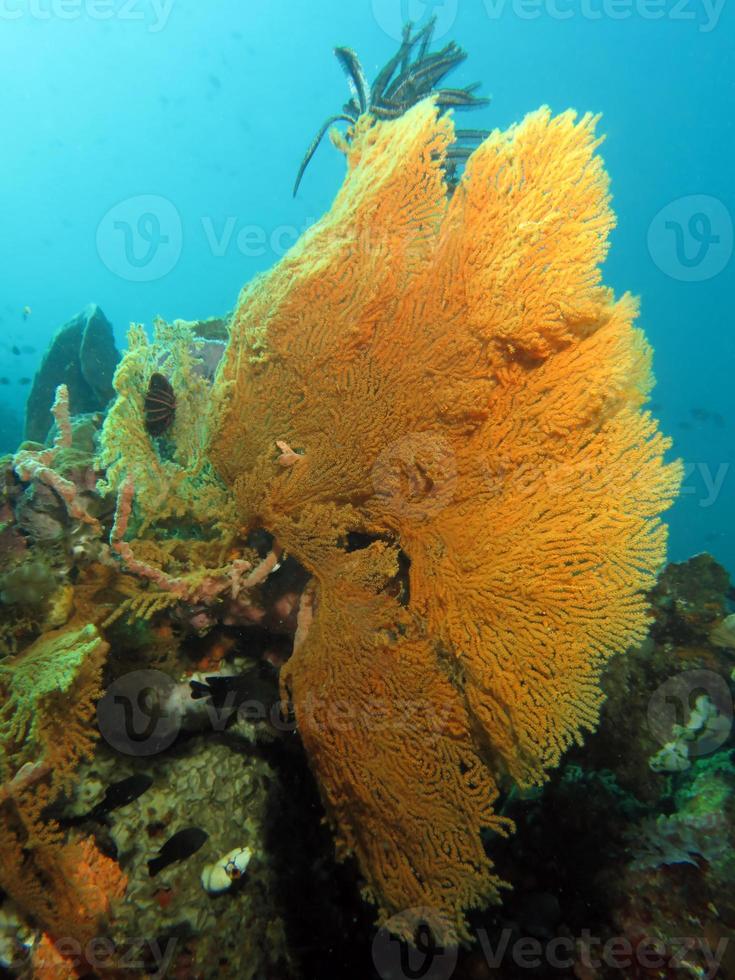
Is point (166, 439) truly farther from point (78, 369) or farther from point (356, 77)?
point (78, 369)

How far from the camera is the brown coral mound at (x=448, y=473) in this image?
2.79m

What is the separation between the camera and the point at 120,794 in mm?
3037

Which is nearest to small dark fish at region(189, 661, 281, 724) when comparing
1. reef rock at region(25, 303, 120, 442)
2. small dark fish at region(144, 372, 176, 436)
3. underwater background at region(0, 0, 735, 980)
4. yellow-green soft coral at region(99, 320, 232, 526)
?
underwater background at region(0, 0, 735, 980)

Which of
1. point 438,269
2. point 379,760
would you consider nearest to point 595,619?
point 379,760

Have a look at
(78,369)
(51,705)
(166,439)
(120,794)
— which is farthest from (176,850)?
(78,369)

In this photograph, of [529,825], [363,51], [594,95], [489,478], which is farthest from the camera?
[363,51]

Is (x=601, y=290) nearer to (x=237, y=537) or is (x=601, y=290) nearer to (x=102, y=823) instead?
(x=237, y=537)

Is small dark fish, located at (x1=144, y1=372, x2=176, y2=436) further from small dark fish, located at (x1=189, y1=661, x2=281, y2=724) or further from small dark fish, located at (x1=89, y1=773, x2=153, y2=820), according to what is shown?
small dark fish, located at (x1=89, y1=773, x2=153, y2=820)

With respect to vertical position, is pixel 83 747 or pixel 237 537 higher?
pixel 237 537

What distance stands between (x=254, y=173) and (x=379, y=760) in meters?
159

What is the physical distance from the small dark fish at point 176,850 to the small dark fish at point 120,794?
354 millimetres

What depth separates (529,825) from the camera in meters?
4.06

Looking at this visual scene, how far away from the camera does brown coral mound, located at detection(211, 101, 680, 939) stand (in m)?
2.79

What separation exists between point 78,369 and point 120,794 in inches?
335
